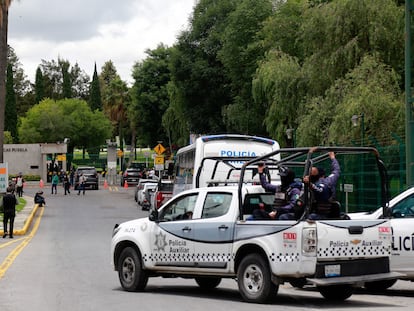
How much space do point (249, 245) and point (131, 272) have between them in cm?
295

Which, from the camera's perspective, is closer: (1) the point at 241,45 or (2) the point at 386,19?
(2) the point at 386,19

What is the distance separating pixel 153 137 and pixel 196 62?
2912cm

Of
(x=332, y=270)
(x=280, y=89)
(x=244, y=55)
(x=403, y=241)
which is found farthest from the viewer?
(x=244, y=55)

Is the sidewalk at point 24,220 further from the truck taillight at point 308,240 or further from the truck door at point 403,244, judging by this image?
the truck taillight at point 308,240

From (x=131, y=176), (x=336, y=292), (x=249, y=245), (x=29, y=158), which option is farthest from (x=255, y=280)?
(x=29, y=158)

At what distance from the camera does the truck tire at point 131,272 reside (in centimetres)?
1459

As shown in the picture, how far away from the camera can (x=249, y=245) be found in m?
12.7

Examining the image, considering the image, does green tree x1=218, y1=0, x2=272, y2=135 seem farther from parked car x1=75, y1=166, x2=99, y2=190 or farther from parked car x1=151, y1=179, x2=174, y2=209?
parked car x1=75, y1=166, x2=99, y2=190

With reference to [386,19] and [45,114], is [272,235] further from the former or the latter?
[45,114]

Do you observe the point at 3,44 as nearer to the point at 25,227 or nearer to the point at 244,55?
the point at 25,227

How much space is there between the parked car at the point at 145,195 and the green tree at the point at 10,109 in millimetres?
54028

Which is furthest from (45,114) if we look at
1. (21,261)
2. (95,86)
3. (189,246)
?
(189,246)

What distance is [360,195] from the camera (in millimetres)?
26984

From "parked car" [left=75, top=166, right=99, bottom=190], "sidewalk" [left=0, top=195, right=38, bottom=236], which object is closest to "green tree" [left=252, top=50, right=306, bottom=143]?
"sidewalk" [left=0, top=195, right=38, bottom=236]
